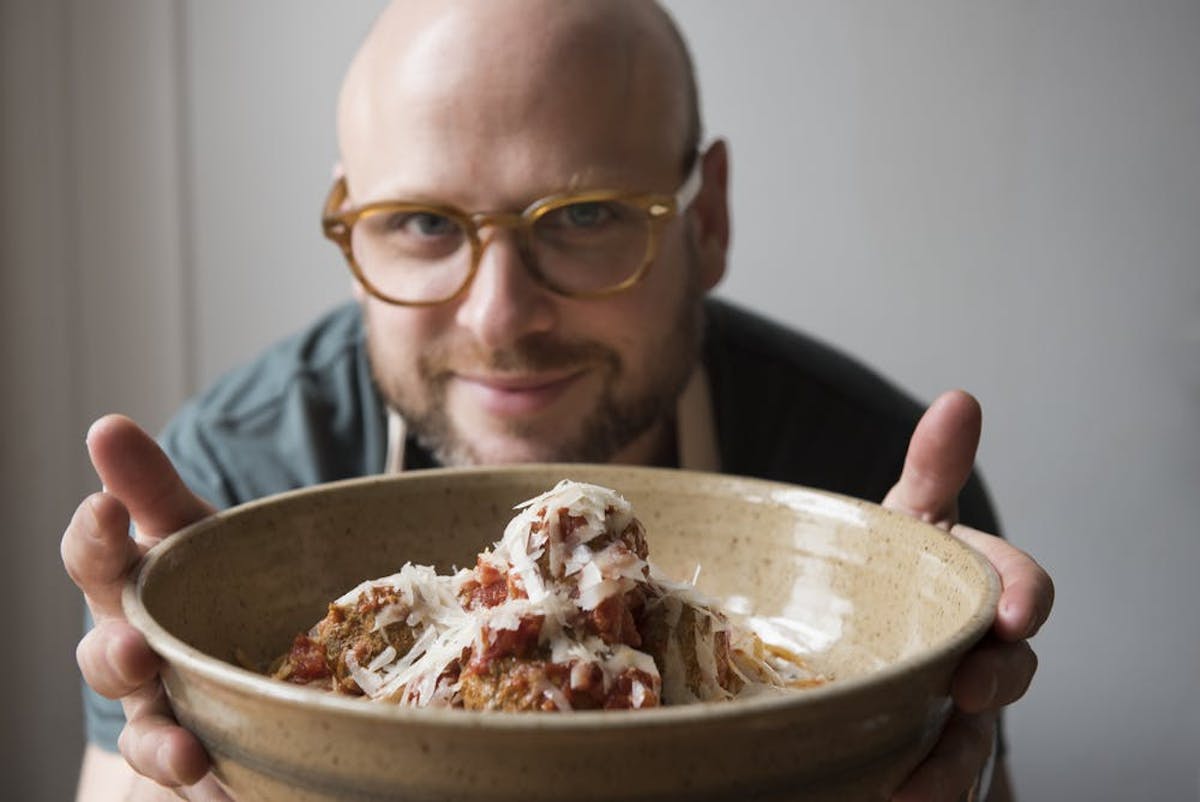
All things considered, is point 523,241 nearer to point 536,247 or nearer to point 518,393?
point 536,247

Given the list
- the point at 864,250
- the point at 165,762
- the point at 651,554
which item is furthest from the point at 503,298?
the point at 864,250

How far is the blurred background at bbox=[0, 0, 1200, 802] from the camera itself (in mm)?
2373

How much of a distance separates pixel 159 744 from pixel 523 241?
0.83m

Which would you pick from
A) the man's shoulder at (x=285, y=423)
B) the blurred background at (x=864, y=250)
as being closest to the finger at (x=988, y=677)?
the man's shoulder at (x=285, y=423)

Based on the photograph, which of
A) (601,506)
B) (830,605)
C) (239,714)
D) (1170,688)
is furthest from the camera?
(1170,688)

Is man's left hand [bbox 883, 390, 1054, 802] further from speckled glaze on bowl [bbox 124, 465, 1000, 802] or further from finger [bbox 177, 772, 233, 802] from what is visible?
finger [bbox 177, 772, 233, 802]

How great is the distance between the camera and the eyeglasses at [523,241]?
56.4 inches

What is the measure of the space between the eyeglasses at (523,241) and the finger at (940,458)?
552mm

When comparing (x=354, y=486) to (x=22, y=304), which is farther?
(x=22, y=304)

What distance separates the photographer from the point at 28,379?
234 cm

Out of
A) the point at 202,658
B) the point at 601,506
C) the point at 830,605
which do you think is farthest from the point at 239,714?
the point at 830,605

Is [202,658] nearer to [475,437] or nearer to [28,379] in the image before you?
[475,437]

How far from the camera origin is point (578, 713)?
608mm

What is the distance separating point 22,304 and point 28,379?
0.48 feet
